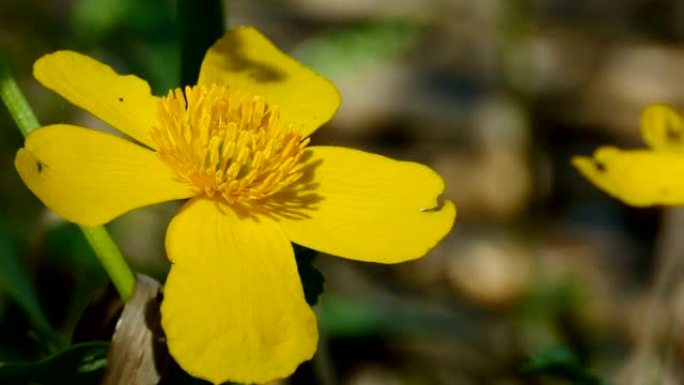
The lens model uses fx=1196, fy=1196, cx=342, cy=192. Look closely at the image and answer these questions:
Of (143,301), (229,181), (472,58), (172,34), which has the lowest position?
(472,58)

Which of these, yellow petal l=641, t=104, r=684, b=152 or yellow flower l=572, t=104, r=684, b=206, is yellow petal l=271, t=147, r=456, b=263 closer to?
yellow flower l=572, t=104, r=684, b=206

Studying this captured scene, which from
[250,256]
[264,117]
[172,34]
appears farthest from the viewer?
[172,34]

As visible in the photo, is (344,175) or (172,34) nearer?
(344,175)

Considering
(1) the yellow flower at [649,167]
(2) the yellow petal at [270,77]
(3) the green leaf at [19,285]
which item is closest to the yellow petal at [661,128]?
(1) the yellow flower at [649,167]

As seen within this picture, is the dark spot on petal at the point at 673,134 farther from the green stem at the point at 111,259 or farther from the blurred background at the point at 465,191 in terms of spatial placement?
the green stem at the point at 111,259

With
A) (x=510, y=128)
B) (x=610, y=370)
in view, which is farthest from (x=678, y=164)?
(x=510, y=128)

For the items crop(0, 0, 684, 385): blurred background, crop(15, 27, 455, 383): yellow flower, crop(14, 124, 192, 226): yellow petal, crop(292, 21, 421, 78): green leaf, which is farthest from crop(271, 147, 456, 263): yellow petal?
crop(292, 21, 421, 78): green leaf

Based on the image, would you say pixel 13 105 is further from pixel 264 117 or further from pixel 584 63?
pixel 584 63

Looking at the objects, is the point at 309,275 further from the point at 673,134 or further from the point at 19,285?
the point at 673,134
